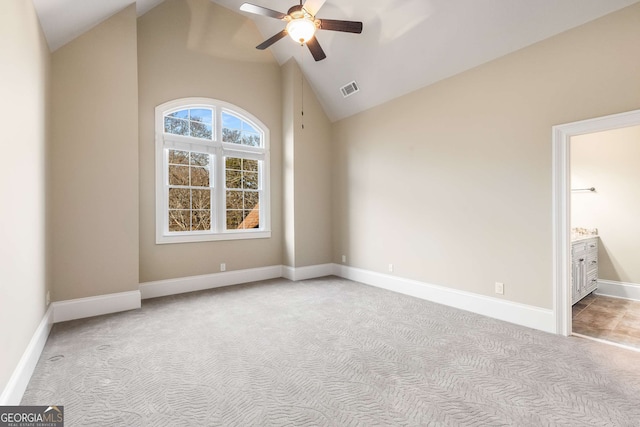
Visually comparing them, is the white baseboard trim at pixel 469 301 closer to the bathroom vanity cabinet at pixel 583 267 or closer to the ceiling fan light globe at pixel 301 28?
the bathroom vanity cabinet at pixel 583 267

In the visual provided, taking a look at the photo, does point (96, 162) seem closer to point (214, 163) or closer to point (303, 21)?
point (214, 163)

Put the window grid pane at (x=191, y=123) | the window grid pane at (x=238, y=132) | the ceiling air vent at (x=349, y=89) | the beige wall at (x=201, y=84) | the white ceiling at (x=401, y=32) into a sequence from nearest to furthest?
the white ceiling at (x=401, y=32) → the beige wall at (x=201, y=84) → the window grid pane at (x=191, y=123) → the ceiling air vent at (x=349, y=89) → the window grid pane at (x=238, y=132)

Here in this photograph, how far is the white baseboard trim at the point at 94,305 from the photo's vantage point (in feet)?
11.7

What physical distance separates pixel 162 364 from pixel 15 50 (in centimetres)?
260

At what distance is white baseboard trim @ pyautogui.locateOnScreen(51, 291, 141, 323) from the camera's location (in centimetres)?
356

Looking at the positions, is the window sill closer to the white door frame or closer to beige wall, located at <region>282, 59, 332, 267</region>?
beige wall, located at <region>282, 59, 332, 267</region>

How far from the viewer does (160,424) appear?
6.05ft

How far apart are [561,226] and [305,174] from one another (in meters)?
3.88

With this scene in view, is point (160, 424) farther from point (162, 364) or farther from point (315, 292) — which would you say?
point (315, 292)

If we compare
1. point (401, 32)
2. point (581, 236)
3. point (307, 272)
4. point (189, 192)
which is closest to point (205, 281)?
point (189, 192)

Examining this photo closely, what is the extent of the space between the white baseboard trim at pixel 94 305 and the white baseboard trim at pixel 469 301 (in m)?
3.49

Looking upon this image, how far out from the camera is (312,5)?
3.05m

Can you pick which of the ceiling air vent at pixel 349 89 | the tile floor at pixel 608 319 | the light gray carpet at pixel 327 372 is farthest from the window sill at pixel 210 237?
the tile floor at pixel 608 319

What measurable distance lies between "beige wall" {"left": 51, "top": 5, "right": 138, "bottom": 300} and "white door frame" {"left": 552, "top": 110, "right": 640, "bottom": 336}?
4.91 metres
